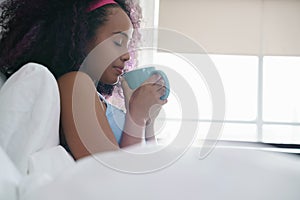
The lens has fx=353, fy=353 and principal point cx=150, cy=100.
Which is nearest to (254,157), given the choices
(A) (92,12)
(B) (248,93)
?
(A) (92,12)

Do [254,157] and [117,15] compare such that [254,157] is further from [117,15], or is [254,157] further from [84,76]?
[117,15]

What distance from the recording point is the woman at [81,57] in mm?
496

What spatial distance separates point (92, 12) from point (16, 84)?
34 cm

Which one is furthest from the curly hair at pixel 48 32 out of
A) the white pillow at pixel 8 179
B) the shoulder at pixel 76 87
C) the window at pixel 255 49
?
the window at pixel 255 49

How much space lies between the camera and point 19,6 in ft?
2.35

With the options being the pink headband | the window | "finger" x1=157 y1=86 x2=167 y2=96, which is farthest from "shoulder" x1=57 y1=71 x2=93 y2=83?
the window

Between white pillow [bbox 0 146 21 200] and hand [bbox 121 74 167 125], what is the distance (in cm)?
25

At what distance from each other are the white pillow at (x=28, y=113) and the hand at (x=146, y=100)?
6.2 inches

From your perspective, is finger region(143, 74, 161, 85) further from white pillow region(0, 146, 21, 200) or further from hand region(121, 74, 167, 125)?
white pillow region(0, 146, 21, 200)

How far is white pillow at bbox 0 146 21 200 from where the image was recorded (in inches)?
12.3

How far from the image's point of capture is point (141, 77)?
61 cm

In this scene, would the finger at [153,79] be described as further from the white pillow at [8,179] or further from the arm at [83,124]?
the white pillow at [8,179]

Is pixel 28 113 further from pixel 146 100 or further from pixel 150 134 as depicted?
pixel 150 134

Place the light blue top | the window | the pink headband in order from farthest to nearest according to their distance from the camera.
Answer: the window < the pink headband < the light blue top
